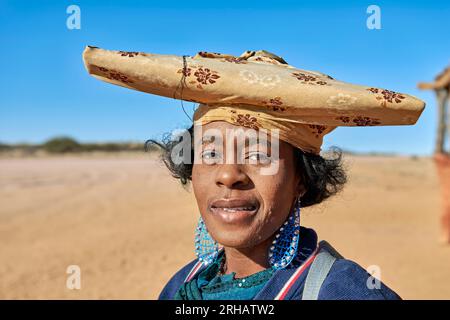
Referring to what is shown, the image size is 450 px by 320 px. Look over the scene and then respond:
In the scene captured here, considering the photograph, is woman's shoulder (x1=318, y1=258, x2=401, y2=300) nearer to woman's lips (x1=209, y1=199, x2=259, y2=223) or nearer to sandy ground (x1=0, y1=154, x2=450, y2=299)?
woman's lips (x1=209, y1=199, x2=259, y2=223)

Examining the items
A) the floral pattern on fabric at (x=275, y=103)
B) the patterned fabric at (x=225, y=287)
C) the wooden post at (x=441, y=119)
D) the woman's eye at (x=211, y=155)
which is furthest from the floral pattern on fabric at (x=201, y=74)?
the wooden post at (x=441, y=119)

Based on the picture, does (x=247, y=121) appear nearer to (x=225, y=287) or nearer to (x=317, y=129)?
(x=317, y=129)

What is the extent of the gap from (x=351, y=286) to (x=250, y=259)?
510 mm

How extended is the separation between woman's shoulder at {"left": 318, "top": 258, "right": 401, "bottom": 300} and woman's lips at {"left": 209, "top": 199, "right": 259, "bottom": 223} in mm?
382

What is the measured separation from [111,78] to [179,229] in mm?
9899

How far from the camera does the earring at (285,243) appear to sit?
209 centimetres

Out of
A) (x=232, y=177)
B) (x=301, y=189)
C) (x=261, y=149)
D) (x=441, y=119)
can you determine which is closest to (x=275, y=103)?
(x=261, y=149)

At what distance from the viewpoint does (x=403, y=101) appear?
182cm

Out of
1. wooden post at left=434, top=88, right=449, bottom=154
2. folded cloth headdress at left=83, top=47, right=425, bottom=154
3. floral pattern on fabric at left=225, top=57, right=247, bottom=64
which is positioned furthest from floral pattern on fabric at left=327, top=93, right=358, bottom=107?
wooden post at left=434, top=88, right=449, bottom=154

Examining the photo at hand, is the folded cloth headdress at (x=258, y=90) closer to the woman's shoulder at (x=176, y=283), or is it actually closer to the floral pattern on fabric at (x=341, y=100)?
the floral pattern on fabric at (x=341, y=100)

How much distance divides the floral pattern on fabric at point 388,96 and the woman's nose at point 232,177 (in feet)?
1.91

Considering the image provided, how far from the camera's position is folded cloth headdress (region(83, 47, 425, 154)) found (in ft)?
6.03
